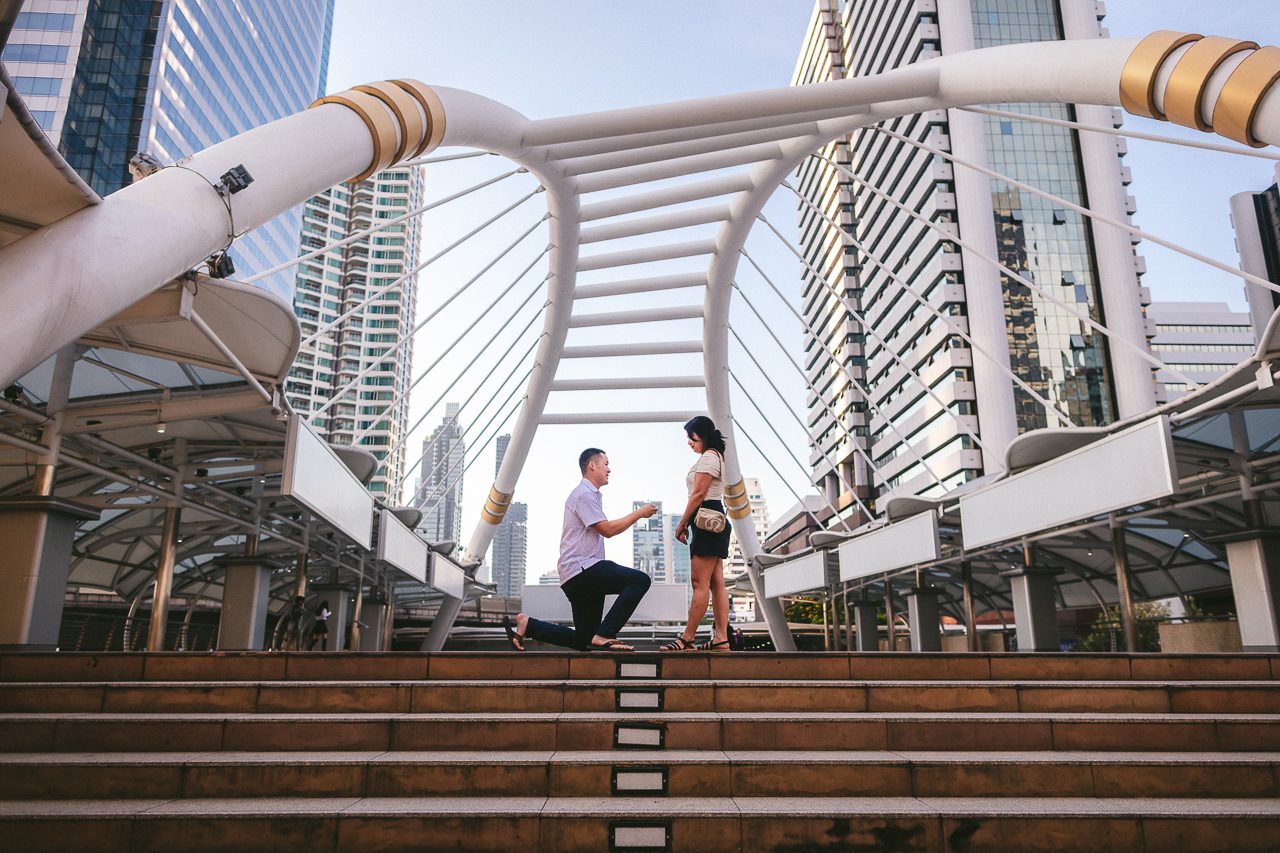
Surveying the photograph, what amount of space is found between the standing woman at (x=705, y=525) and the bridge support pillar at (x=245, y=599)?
37.9 ft

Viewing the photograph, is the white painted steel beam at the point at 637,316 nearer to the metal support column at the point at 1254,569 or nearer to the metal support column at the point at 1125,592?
the metal support column at the point at 1125,592

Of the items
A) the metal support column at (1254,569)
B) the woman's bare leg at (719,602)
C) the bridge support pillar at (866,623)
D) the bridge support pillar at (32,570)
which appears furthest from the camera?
the bridge support pillar at (866,623)

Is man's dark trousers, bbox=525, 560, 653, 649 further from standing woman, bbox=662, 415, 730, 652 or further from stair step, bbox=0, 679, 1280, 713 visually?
stair step, bbox=0, 679, 1280, 713

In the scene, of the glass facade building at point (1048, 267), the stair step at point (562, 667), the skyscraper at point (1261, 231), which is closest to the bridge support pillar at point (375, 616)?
the stair step at point (562, 667)

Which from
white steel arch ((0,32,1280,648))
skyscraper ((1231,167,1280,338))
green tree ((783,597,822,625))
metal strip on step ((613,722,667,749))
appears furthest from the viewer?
green tree ((783,597,822,625))

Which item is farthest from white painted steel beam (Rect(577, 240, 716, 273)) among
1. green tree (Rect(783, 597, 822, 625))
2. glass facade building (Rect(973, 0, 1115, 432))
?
green tree (Rect(783, 597, 822, 625))

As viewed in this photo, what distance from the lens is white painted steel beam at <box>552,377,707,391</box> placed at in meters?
24.0

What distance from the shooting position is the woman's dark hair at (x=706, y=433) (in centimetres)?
770

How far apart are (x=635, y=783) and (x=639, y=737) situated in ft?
1.73

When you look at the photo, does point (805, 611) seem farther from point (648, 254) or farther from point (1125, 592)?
point (1125, 592)

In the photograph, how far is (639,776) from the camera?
176 inches

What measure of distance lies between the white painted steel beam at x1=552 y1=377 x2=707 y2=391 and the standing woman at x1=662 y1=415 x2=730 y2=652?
16.2 metres

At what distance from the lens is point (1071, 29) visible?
2618 inches

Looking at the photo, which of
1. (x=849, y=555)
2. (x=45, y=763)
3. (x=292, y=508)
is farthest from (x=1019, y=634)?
(x=45, y=763)
